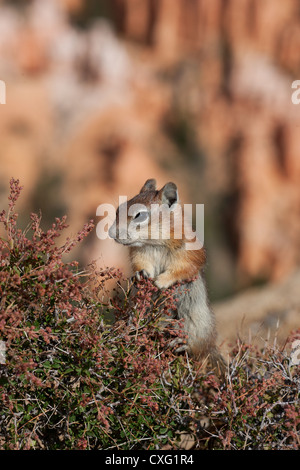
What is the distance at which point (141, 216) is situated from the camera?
435cm

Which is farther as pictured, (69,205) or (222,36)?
(222,36)

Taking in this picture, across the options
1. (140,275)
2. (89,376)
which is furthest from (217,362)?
(89,376)

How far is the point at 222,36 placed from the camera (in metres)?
26.5

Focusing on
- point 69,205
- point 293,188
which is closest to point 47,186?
point 69,205

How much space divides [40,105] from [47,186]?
3509 millimetres

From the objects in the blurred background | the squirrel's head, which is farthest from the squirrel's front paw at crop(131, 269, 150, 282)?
the blurred background

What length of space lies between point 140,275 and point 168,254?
0.90 feet

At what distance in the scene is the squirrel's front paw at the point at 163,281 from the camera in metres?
4.27

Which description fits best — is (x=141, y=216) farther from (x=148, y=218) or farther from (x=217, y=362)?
(x=217, y=362)

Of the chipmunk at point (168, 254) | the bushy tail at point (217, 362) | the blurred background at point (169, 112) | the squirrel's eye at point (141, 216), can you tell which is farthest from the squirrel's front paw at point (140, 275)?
the blurred background at point (169, 112)

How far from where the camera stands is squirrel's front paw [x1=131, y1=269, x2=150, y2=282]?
420 cm

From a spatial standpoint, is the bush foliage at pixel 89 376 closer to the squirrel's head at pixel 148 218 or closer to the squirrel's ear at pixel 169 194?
the squirrel's head at pixel 148 218

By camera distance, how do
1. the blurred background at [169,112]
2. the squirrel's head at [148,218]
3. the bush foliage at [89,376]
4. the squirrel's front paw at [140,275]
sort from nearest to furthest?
the bush foliage at [89,376] → the squirrel's front paw at [140,275] → the squirrel's head at [148,218] → the blurred background at [169,112]
